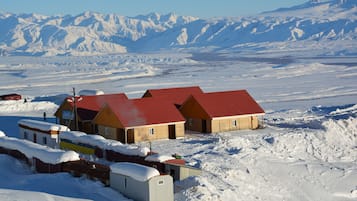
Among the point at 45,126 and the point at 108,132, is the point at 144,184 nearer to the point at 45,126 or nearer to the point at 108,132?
the point at 45,126

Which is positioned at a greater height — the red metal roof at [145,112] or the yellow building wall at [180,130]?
the red metal roof at [145,112]

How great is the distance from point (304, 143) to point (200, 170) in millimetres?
6963

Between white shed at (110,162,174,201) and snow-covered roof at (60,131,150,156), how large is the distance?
3.34 m

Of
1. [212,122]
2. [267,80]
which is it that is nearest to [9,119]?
[212,122]

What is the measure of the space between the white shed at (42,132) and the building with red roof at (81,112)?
7.01 feet

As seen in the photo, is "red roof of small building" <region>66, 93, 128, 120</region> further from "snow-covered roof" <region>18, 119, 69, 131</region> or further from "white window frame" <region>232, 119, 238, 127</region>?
"white window frame" <region>232, 119, 238, 127</region>

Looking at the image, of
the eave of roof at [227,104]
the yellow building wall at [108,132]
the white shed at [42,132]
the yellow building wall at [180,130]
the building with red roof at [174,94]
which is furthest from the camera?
the building with red roof at [174,94]

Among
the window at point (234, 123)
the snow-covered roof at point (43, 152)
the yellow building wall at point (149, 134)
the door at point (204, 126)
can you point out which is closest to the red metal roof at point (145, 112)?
the yellow building wall at point (149, 134)

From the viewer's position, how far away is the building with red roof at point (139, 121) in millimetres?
25578

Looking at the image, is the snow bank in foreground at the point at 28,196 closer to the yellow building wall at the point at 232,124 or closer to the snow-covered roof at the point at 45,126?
the snow-covered roof at the point at 45,126

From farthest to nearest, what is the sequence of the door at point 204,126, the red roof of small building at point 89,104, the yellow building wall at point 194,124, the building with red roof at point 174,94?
the building with red roof at point 174,94 → the red roof of small building at point 89,104 → the yellow building wall at point 194,124 → the door at point 204,126

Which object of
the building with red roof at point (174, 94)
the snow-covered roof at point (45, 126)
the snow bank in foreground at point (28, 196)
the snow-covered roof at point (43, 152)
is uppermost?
the building with red roof at point (174, 94)

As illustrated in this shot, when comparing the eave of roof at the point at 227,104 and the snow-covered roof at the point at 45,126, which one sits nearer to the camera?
the snow-covered roof at the point at 45,126

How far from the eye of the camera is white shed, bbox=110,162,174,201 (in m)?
16.6
